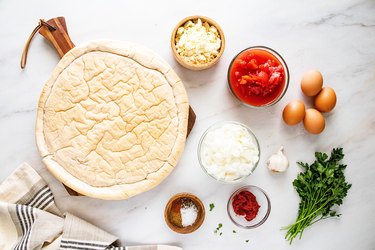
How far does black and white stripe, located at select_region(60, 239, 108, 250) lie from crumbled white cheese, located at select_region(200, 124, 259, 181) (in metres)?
0.67

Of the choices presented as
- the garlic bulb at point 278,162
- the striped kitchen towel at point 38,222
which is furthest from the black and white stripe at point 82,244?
the garlic bulb at point 278,162

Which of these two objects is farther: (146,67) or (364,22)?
(364,22)

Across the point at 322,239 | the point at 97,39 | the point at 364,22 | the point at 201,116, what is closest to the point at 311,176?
the point at 322,239

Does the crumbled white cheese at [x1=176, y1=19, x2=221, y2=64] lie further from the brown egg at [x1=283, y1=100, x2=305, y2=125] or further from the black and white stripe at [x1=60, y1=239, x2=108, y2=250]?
the black and white stripe at [x1=60, y1=239, x2=108, y2=250]

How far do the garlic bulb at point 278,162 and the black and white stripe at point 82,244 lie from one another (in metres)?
0.94

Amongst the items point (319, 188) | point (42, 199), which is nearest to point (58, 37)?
point (42, 199)

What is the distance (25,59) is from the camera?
2.48m

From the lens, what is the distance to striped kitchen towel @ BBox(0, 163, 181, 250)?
245 cm

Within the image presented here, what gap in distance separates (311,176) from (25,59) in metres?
1.58

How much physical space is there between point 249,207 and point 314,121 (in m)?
0.54

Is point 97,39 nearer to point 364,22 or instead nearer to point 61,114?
point 61,114

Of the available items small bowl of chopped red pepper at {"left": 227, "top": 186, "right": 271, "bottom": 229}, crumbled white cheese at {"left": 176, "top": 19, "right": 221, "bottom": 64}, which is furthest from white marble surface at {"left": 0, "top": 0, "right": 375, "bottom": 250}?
crumbled white cheese at {"left": 176, "top": 19, "right": 221, "bottom": 64}

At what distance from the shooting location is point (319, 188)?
8.07 feet

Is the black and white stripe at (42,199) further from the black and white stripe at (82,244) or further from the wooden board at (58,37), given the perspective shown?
the wooden board at (58,37)
